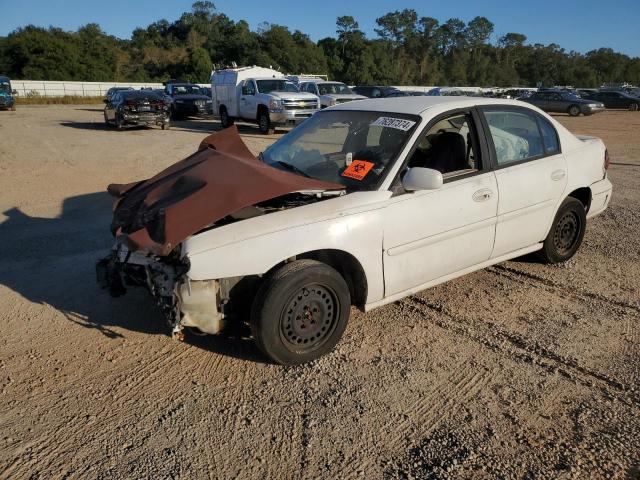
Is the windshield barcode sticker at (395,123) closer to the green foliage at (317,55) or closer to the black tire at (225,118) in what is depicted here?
the black tire at (225,118)

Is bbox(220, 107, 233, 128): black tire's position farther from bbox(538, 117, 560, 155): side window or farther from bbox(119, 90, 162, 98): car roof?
bbox(538, 117, 560, 155): side window

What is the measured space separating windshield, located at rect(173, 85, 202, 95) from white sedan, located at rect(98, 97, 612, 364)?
79.6 ft

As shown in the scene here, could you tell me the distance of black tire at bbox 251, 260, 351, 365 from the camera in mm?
3203

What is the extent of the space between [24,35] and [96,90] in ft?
44.7

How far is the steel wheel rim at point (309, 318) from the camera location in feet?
10.9

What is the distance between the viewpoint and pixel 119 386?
3275 millimetres

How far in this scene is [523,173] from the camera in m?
4.43

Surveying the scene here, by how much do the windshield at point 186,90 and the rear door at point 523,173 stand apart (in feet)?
82.3

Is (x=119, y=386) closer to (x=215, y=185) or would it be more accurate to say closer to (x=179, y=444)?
(x=179, y=444)

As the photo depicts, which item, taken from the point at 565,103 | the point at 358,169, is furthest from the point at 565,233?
the point at 565,103

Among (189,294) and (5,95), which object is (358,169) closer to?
(189,294)

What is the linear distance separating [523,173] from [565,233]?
3.69 ft

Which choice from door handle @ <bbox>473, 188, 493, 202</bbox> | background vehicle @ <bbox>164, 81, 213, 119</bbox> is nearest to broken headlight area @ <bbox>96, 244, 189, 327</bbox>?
door handle @ <bbox>473, 188, 493, 202</bbox>

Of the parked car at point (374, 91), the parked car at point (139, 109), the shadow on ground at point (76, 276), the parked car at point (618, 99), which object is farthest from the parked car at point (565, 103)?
the shadow on ground at point (76, 276)
